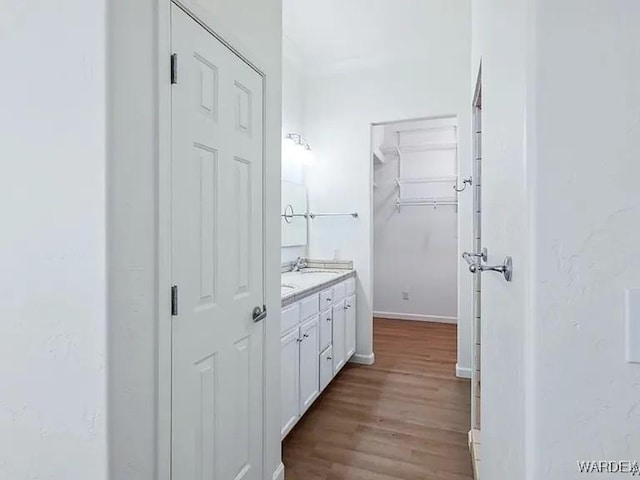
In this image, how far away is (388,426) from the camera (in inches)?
94.7

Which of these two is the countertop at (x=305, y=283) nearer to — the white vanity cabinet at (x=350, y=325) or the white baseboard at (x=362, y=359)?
the white vanity cabinet at (x=350, y=325)

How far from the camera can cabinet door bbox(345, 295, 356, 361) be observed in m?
3.30

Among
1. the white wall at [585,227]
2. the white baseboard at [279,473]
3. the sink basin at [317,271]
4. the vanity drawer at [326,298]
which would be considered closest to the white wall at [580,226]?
the white wall at [585,227]

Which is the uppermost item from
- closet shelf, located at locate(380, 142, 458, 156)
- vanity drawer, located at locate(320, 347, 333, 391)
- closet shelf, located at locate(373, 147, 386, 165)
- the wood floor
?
closet shelf, located at locate(380, 142, 458, 156)

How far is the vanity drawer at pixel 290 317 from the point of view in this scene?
82.8 inches

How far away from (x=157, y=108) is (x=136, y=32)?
20 centimetres

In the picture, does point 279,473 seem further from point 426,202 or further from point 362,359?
point 426,202

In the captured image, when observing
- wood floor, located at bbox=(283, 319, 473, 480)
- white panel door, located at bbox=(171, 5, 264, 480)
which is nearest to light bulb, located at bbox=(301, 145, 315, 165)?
white panel door, located at bbox=(171, 5, 264, 480)

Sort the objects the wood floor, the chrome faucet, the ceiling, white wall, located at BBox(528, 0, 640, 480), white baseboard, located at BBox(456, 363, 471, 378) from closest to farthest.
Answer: white wall, located at BBox(528, 0, 640, 480)
the wood floor
the ceiling
white baseboard, located at BBox(456, 363, 471, 378)
the chrome faucet

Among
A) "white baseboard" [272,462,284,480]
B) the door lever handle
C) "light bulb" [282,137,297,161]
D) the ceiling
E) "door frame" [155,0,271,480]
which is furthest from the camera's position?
"light bulb" [282,137,297,161]

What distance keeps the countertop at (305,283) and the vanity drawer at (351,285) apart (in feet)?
0.12

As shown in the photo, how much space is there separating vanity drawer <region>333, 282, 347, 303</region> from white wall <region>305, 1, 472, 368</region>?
370 millimetres
